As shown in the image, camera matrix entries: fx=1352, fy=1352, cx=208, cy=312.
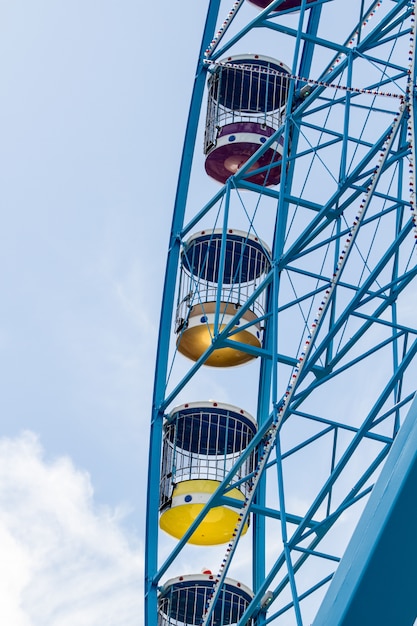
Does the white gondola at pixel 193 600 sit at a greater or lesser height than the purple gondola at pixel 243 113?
lesser

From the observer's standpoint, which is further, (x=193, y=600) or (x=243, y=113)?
(x=243, y=113)

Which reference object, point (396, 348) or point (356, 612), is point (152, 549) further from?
point (356, 612)

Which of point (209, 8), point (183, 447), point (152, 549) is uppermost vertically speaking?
point (209, 8)

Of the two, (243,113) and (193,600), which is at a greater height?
(243,113)

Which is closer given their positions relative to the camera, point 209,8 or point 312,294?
point 312,294

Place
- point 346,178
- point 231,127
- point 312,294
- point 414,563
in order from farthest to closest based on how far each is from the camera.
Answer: point 231,127
point 312,294
point 346,178
point 414,563

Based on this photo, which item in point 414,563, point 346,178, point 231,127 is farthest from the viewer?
point 231,127

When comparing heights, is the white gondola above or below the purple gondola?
below

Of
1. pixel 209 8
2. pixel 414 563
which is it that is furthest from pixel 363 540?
pixel 209 8

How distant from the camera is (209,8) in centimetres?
1712

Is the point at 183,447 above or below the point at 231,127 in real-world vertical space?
below

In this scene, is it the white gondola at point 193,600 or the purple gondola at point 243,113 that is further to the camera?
the purple gondola at point 243,113

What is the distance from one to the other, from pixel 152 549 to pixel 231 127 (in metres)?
5.33

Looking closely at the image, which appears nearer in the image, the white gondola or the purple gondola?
the white gondola
